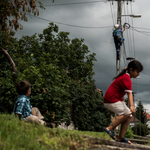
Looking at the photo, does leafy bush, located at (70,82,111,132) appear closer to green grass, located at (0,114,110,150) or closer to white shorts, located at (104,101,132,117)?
white shorts, located at (104,101,132,117)

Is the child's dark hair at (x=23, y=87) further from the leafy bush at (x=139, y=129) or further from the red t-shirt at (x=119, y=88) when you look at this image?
the leafy bush at (x=139, y=129)

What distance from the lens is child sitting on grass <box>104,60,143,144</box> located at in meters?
4.66

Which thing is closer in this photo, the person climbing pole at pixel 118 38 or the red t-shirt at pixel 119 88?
the red t-shirt at pixel 119 88

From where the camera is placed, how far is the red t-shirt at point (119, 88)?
187 inches

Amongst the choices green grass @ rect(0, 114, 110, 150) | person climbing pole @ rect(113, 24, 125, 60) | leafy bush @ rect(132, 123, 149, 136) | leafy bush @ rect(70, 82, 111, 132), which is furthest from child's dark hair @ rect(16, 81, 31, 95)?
leafy bush @ rect(132, 123, 149, 136)

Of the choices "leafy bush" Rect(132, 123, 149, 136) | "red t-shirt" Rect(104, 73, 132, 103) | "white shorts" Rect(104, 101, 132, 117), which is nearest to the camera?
"white shorts" Rect(104, 101, 132, 117)

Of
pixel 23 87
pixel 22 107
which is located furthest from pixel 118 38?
pixel 22 107

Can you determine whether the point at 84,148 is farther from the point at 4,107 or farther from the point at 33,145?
the point at 4,107

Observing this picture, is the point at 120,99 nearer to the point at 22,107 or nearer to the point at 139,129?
the point at 22,107

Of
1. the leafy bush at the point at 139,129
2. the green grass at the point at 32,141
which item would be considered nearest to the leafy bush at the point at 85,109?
the leafy bush at the point at 139,129

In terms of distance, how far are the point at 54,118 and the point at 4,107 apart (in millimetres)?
2055

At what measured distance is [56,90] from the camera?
9055mm

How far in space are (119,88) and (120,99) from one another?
24 cm

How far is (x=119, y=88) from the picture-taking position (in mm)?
4887
